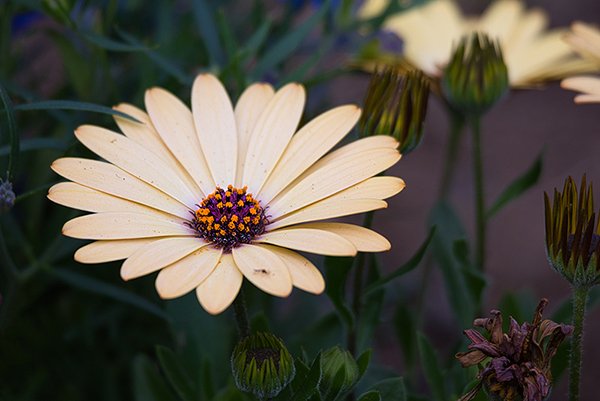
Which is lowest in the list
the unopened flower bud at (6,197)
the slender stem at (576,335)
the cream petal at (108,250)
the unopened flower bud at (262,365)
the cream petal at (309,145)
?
the slender stem at (576,335)

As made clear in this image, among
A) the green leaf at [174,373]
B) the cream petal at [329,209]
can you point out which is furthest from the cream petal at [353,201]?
the green leaf at [174,373]

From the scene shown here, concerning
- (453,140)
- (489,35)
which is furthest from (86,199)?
→ (489,35)

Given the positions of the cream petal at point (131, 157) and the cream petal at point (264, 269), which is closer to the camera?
the cream petal at point (264, 269)

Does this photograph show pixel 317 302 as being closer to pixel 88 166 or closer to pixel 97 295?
pixel 97 295

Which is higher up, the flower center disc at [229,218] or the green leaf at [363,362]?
the flower center disc at [229,218]

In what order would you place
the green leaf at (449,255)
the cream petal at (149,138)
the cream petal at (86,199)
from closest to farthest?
the cream petal at (86,199) → the cream petal at (149,138) → the green leaf at (449,255)

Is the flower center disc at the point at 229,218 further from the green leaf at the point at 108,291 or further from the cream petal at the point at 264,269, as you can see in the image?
the green leaf at the point at 108,291

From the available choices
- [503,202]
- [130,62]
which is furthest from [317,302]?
[130,62]
